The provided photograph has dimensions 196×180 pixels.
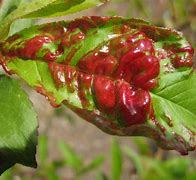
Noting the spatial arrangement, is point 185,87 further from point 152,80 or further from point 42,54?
point 42,54

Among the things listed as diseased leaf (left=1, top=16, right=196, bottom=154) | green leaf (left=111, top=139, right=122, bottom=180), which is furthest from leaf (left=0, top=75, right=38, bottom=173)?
green leaf (left=111, top=139, right=122, bottom=180)

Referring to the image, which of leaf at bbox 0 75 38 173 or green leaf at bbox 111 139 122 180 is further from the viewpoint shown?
green leaf at bbox 111 139 122 180

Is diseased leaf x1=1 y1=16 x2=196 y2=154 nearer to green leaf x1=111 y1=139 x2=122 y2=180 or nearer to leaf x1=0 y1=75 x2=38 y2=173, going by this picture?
leaf x1=0 y1=75 x2=38 y2=173

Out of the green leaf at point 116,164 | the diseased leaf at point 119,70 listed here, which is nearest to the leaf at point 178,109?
the diseased leaf at point 119,70

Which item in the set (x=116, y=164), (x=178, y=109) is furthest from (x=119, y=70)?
(x=116, y=164)

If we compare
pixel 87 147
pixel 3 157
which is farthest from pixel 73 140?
pixel 3 157

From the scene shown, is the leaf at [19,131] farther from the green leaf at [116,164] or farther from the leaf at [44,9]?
the green leaf at [116,164]
